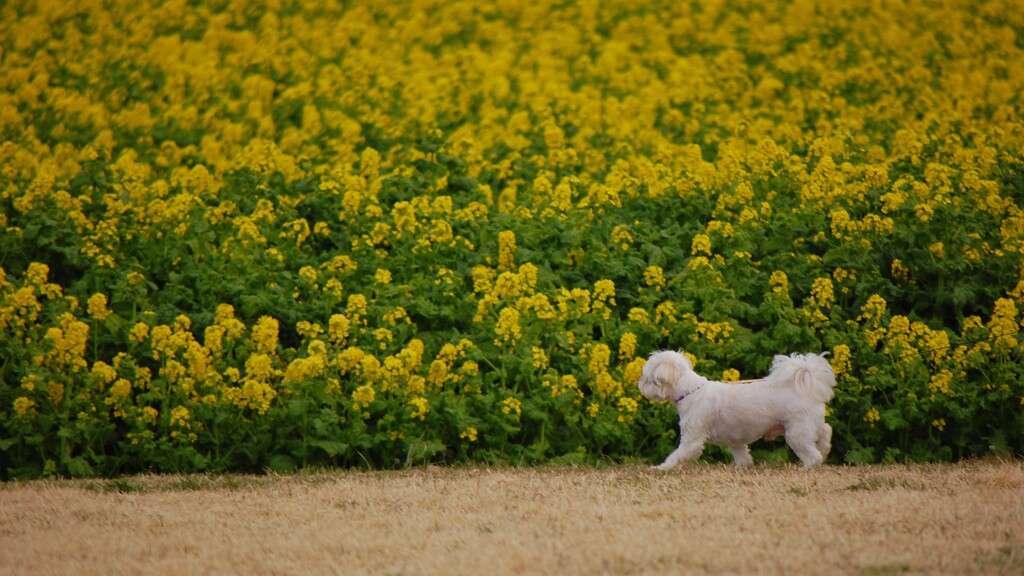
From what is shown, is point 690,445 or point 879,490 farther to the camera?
point 690,445

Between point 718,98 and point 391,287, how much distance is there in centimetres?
565

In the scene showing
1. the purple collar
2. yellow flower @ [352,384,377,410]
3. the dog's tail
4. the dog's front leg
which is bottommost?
the dog's front leg

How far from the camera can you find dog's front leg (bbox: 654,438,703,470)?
6676 millimetres

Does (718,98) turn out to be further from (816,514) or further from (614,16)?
(816,514)

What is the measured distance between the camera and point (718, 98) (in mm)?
12648

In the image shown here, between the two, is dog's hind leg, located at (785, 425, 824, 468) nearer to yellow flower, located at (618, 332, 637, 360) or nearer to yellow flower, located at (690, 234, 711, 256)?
yellow flower, located at (618, 332, 637, 360)

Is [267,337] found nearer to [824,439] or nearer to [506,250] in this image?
[506,250]

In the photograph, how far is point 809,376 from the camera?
6406 millimetres

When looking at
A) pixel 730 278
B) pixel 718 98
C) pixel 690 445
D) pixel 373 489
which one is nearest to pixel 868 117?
pixel 718 98

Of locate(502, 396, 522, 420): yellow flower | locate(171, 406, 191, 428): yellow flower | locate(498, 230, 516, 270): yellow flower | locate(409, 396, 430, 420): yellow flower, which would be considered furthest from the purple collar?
locate(171, 406, 191, 428): yellow flower

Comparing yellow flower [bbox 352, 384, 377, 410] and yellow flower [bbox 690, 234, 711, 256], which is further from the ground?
yellow flower [bbox 690, 234, 711, 256]

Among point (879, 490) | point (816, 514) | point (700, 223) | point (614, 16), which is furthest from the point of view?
point (614, 16)

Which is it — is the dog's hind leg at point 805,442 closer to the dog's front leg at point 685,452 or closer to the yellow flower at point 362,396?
the dog's front leg at point 685,452

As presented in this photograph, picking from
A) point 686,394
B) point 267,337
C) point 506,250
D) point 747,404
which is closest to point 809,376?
point 747,404
